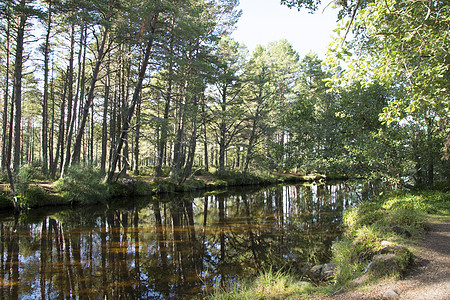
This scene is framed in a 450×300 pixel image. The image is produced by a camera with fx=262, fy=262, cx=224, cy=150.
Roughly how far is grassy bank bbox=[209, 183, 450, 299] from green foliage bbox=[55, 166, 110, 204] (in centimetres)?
1089

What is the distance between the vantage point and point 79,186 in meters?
13.0

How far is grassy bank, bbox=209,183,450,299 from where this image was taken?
3.81 m

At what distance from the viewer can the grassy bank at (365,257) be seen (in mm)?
3810

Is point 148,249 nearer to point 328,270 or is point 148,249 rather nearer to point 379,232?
point 328,270

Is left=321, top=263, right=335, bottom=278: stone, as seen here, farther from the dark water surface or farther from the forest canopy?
the forest canopy

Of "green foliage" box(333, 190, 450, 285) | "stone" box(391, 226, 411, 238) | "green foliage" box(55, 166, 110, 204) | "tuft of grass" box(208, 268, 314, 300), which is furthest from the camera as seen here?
"green foliage" box(55, 166, 110, 204)

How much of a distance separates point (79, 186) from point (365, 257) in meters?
12.8

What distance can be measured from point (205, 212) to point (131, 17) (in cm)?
1013

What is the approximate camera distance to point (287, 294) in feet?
12.3

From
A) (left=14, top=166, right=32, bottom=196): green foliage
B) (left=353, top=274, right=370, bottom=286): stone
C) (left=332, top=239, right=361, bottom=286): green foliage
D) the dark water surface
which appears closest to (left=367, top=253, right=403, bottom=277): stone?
(left=353, top=274, right=370, bottom=286): stone

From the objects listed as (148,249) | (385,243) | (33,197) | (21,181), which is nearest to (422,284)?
(385,243)

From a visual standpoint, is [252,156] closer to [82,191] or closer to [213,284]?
[82,191]

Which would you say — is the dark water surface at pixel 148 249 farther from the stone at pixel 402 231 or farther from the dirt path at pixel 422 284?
the dirt path at pixel 422 284

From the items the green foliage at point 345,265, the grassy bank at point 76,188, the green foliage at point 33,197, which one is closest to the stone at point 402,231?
the green foliage at point 345,265
